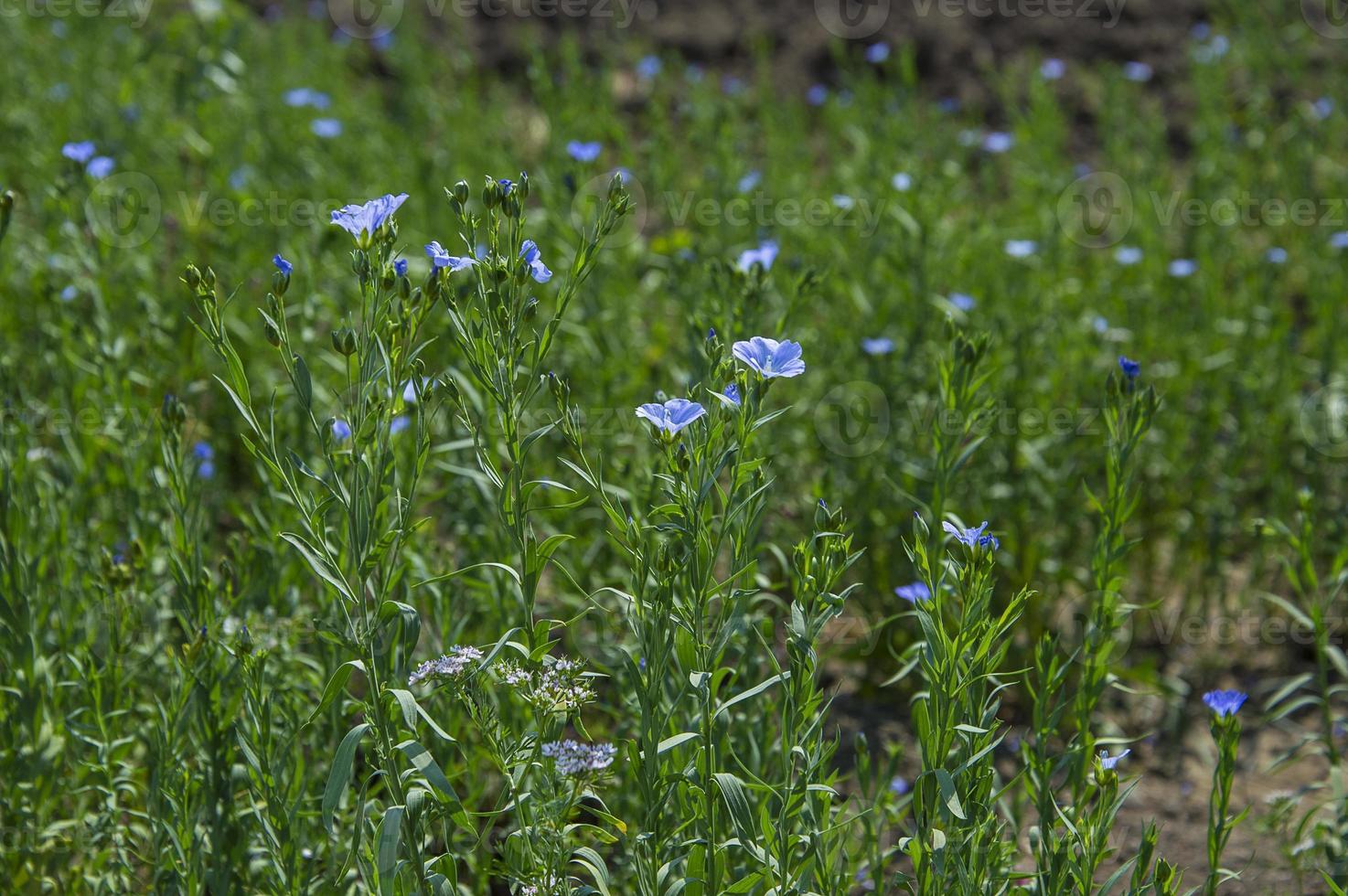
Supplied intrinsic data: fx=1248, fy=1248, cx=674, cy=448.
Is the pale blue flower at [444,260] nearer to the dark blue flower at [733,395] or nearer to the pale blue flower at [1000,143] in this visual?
the dark blue flower at [733,395]

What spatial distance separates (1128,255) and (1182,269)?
0.19 meters

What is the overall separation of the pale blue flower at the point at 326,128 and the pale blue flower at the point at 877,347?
2554 mm

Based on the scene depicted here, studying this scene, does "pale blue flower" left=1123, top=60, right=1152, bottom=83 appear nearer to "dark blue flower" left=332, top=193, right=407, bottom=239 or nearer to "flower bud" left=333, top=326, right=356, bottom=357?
"dark blue flower" left=332, top=193, right=407, bottom=239

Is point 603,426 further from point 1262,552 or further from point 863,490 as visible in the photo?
point 1262,552

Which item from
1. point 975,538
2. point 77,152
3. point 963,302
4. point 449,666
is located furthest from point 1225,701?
point 77,152

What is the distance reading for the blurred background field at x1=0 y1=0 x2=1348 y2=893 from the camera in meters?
2.52

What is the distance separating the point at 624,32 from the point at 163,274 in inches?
163

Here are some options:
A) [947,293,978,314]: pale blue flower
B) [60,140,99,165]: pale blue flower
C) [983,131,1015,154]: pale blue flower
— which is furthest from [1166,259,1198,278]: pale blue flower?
[60,140,99,165]: pale blue flower

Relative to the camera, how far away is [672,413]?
6.16 ft

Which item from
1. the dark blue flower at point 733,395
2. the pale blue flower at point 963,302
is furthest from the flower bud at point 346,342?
the pale blue flower at point 963,302

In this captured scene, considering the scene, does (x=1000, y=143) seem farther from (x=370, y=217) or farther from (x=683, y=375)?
(x=370, y=217)

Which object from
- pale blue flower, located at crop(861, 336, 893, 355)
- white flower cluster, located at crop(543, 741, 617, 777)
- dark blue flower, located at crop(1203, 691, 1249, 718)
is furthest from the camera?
pale blue flower, located at crop(861, 336, 893, 355)

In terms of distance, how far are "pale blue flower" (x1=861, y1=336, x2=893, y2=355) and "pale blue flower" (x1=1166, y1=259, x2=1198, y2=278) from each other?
4.26 feet

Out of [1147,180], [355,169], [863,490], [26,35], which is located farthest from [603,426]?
[26,35]
